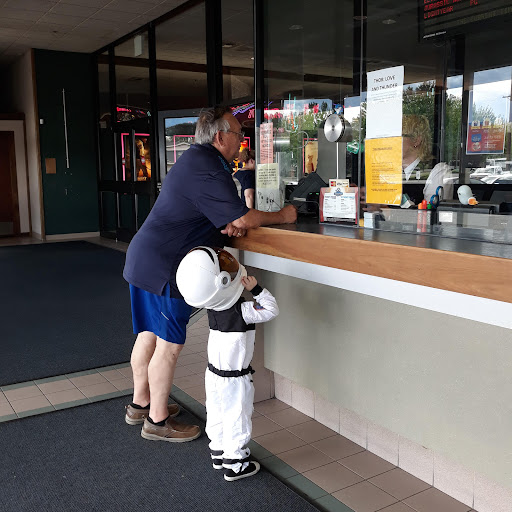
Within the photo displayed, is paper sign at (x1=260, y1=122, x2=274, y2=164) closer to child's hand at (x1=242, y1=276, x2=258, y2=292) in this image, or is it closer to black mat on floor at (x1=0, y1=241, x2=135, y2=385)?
child's hand at (x1=242, y1=276, x2=258, y2=292)

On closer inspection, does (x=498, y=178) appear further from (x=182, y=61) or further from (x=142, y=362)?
(x=182, y=61)

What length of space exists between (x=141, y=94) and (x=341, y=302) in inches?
280

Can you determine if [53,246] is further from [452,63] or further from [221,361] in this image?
[221,361]

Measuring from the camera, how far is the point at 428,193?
2.50m

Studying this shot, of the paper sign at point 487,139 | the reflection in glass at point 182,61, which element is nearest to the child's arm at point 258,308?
the paper sign at point 487,139

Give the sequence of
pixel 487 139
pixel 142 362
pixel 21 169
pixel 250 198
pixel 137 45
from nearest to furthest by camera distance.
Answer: pixel 142 362 < pixel 250 198 < pixel 487 139 < pixel 137 45 < pixel 21 169

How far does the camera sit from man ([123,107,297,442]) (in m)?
2.43

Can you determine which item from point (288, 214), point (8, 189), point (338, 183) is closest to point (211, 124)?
point (288, 214)

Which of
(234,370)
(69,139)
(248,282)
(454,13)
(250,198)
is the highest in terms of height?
(454,13)

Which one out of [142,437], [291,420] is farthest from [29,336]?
[291,420]

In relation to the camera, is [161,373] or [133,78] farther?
[133,78]

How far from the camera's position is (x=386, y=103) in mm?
2496

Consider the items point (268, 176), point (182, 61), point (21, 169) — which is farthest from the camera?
point (21, 169)

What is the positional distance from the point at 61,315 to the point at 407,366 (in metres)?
3.76
